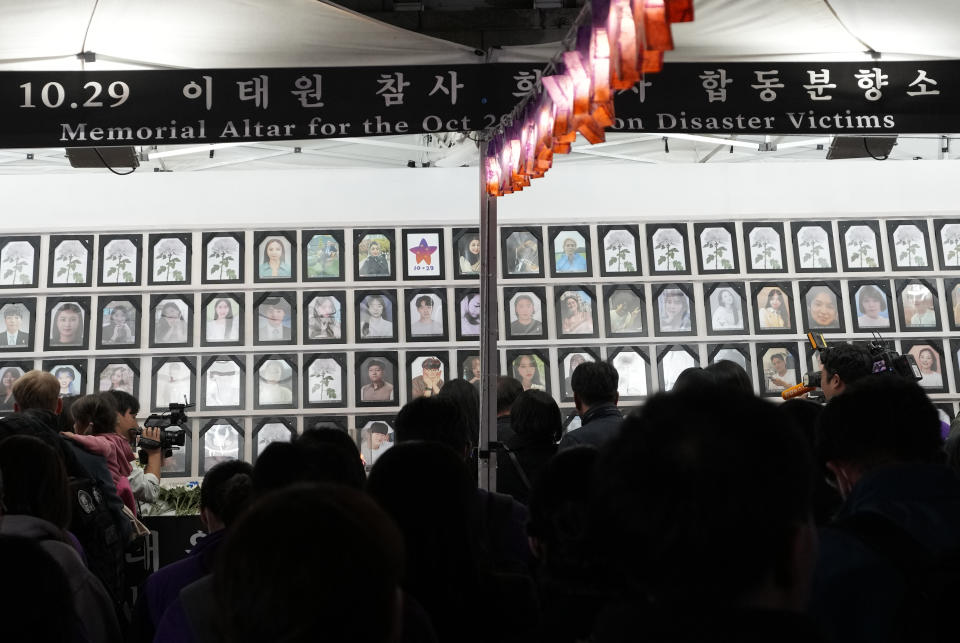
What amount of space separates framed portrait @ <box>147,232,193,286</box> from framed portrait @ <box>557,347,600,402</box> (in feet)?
8.94

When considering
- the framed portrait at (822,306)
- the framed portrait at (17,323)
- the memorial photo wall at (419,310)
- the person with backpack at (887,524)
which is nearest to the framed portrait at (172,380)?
the memorial photo wall at (419,310)

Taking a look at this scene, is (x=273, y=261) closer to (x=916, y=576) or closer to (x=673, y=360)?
(x=673, y=360)

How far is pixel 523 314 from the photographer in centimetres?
686

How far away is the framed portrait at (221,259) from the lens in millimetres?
6777

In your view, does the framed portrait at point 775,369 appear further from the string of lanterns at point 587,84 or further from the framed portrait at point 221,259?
the framed portrait at point 221,259

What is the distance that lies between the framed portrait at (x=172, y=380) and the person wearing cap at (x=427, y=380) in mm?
1552

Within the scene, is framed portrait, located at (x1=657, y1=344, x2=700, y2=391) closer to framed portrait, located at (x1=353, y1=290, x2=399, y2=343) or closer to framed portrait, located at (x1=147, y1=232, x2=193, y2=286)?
framed portrait, located at (x1=353, y1=290, x2=399, y2=343)

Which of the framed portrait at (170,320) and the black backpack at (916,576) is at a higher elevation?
the framed portrait at (170,320)

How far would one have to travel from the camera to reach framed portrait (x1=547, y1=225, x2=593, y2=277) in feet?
22.7

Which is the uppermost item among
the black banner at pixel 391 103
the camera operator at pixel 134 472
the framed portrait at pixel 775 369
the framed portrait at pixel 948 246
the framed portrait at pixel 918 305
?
the black banner at pixel 391 103

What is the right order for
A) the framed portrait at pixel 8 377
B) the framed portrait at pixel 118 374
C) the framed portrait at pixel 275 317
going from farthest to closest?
1. the framed portrait at pixel 275 317
2. the framed portrait at pixel 118 374
3. the framed portrait at pixel 8 377

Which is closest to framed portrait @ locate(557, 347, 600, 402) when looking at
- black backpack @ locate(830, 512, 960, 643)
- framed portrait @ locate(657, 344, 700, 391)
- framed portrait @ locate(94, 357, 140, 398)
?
framed portrait @ locate(657, 344, 700, 391)

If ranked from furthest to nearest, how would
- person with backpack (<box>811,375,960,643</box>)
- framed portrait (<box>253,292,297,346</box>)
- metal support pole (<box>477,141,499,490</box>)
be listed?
framed portrait (<box>253,292,297,346</box>) < metal support pole (<box>477,141,499,490</box>) < person with backpack (<box>811,375,960,643</box>)

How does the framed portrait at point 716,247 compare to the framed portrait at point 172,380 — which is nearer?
Answer: the framed portrait at point 172,380
